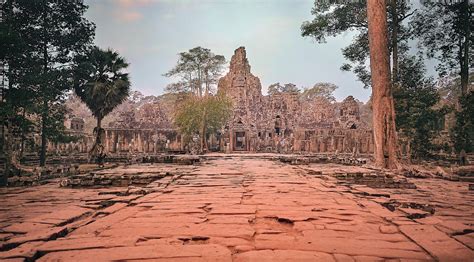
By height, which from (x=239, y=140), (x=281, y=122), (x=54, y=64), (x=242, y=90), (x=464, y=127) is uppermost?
(x=242, y=90)

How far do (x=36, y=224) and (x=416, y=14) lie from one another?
852 inches

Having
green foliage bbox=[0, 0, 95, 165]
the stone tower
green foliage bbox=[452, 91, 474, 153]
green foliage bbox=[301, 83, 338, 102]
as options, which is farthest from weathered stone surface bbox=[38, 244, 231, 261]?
green foliage bbox=[301, 83, 338, 102]

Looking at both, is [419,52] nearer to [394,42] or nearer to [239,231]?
[394,42]

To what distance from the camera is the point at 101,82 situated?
1700 cm

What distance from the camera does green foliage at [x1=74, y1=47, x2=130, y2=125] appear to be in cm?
1667

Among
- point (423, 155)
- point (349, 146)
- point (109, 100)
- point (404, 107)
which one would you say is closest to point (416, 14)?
point (404, 107)

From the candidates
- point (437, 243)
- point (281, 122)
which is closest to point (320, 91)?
point (281, 122)

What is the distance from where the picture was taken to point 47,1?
16266 millimetres

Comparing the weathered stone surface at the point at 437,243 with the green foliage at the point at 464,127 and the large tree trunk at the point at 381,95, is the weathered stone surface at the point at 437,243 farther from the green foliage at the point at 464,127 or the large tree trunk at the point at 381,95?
the green foliage at the point at 464,127

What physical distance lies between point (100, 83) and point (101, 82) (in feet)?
1.17

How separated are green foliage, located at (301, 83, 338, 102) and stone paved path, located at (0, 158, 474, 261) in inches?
2367

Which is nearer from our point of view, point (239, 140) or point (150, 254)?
point (150, 254)

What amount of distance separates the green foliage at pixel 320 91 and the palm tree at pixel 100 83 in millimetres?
50653

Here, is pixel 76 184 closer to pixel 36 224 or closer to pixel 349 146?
pixel 36 224
